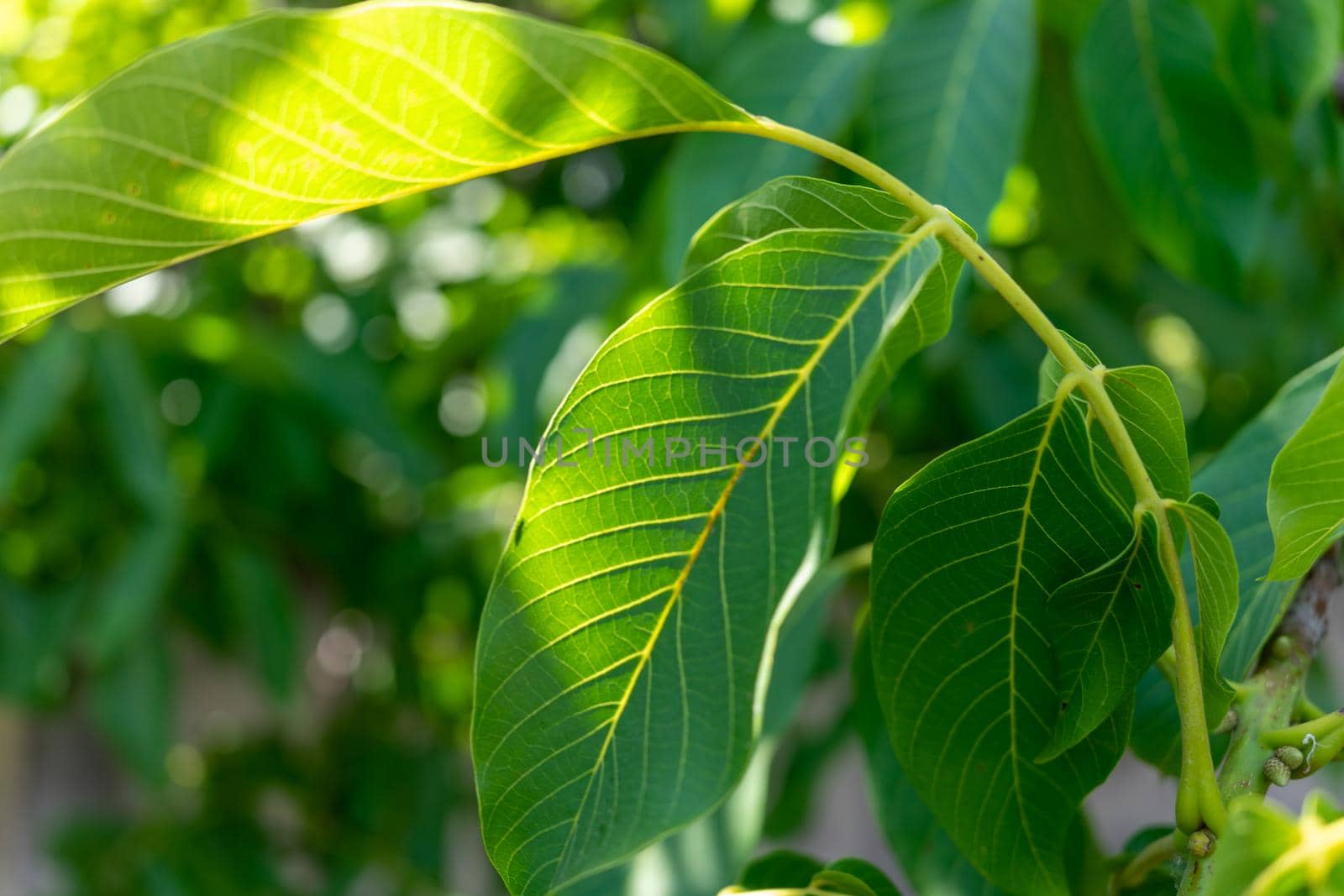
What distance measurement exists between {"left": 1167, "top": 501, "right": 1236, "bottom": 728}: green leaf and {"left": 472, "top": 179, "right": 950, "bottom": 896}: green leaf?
85mm

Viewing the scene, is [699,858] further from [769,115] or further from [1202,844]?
[769,115]

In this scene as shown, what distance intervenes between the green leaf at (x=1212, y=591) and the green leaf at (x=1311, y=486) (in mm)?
14

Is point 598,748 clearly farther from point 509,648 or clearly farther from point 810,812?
point 810,812

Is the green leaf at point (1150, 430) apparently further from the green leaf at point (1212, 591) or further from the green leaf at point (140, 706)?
the green leaf at point (140, 706)

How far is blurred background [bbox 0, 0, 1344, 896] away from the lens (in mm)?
637

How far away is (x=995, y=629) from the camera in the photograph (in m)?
0.32

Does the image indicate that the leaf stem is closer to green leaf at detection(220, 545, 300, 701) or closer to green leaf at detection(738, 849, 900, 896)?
green leaf at detection(738, 849, 900, 896)

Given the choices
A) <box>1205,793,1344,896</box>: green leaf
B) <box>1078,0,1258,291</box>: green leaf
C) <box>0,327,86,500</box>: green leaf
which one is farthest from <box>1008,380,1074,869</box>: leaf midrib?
<box>0,327,86,500</box>: green leaf

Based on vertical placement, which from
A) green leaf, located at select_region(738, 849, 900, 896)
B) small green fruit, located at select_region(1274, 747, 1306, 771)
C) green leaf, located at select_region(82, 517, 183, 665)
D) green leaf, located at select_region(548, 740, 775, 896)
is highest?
green leaf, located at select_region(82, 517, 183, 665)

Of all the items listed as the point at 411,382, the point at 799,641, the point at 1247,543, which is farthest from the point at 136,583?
the point at 1247,543

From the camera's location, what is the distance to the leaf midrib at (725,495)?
0.26 m

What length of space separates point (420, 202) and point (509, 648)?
3.38ft

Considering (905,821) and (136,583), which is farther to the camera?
(136,583)

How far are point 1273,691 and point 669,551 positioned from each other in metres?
0.18
